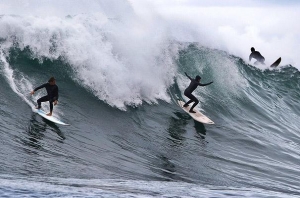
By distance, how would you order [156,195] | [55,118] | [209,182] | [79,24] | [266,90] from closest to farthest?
[156,195] < [209,182] < [55,118] < [79,24] < [266,90]

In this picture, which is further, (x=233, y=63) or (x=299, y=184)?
(x=233, y=63)

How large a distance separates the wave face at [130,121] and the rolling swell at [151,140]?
3cm

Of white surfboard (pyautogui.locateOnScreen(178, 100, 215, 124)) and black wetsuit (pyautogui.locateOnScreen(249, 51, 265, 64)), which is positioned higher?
black wetsuit (pyautogui.locateOnScreen(249, 51, 265, 64))

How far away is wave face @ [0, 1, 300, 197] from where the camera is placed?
9086 mm

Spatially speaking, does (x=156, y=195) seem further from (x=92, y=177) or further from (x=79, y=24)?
(x=79, y=24)

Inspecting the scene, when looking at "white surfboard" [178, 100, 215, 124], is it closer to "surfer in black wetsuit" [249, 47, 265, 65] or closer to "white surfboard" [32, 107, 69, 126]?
"white surfboard" [32, 107, 69, 126]

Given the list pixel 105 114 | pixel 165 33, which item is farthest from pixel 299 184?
pixel 165 33

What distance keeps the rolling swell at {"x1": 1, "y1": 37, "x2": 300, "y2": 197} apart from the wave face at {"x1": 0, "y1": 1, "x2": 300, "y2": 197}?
0.11 ft

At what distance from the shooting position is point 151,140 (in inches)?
504

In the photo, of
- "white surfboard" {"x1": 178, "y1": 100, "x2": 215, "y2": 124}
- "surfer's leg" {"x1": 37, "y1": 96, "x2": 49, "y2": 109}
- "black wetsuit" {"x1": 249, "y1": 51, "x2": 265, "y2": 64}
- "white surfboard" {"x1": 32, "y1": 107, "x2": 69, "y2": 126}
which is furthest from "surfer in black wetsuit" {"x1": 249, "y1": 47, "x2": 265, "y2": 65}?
"white surfboard" {"x1": 32, "y1": 107, "x2": 69, "y2": 126}

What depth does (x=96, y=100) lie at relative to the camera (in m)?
14.6

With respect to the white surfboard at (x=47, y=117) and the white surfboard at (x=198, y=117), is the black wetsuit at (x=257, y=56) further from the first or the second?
the white surfboard at (x=47, y=117)

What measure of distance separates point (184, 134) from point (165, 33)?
5.84 m

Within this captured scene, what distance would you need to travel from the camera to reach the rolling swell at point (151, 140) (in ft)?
31.4
